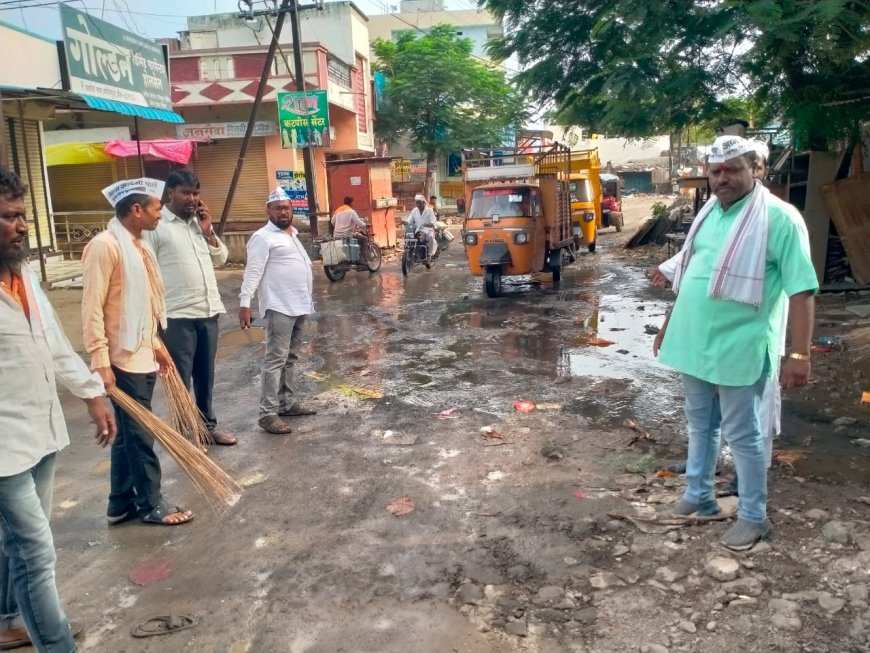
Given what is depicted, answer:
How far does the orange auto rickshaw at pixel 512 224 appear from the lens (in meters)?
11.8

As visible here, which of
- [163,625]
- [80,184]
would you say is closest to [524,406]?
[163,625]

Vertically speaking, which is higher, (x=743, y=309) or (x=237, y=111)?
(x=237, y=111)

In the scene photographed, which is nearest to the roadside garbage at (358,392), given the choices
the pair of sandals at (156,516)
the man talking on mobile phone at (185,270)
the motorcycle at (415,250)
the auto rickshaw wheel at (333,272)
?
the man talking on mobile phone at (185,270)

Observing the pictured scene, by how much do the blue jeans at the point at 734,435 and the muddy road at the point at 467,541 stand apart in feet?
0.74

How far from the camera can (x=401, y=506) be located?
164 inches

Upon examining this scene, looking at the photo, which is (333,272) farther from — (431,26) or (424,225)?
(431,26)

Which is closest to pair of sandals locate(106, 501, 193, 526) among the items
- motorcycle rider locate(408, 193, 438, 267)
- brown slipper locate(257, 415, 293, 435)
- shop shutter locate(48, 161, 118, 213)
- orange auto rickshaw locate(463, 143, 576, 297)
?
brown slipper locate(257, 415, 293, 435)

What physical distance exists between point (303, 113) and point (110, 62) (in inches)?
255

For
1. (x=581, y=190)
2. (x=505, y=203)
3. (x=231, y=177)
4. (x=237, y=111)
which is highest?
(x=237, y=111)

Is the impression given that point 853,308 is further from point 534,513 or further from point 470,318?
point 534,513

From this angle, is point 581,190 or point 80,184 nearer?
point 581,190

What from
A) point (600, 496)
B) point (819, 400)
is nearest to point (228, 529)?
point (600, 496)

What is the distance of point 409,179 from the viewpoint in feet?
124

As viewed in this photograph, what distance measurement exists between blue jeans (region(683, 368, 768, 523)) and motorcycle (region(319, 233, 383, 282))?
452 inches
